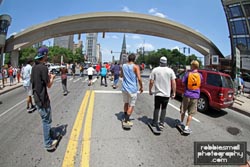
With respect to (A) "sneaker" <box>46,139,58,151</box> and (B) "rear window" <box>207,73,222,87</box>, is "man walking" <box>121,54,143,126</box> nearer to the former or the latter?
(A) "sneaker" <box>46,139,58,151</box>

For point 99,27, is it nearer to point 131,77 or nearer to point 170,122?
point 170,122

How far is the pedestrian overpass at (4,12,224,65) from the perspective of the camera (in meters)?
31.2

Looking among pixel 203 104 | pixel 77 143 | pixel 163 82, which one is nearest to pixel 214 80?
pixel 203 104

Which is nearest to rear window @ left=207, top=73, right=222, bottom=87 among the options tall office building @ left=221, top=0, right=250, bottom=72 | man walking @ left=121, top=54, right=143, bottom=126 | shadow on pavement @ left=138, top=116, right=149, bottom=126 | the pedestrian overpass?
shadow on pavement @ left=138, top=116, right=149, bottom=126

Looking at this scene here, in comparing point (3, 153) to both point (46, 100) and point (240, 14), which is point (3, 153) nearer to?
point (46, 100)

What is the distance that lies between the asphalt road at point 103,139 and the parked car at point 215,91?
0.90m

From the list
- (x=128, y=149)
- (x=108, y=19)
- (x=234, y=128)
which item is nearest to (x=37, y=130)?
(x=128, y=149)

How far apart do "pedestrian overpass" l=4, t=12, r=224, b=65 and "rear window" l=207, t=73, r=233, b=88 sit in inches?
951

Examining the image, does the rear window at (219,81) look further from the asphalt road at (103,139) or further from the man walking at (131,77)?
the man walking at (131,77)

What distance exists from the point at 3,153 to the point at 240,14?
146 feet

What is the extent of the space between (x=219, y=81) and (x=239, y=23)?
123 ft

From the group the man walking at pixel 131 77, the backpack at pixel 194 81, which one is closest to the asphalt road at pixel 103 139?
the man walking at pixel 131 77

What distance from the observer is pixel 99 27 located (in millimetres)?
31828

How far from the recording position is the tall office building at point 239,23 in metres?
37.9
